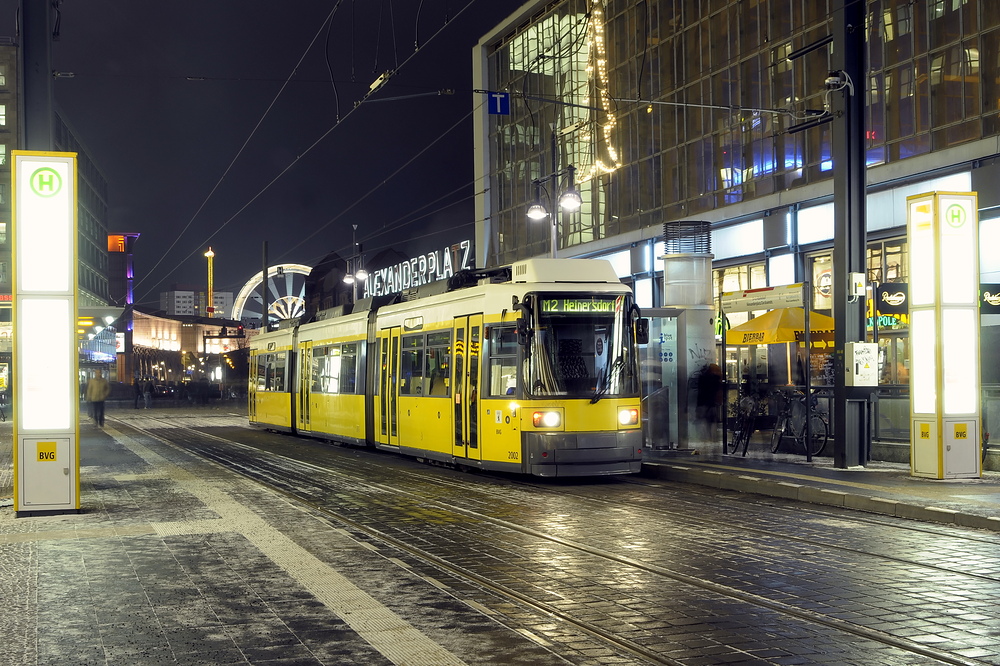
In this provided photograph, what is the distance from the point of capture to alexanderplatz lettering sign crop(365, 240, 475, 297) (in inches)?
2044

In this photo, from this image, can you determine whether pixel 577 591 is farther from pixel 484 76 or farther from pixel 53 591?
pixel 484 76

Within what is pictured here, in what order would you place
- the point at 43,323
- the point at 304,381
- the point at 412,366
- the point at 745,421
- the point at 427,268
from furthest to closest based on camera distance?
the point at 427,268 → the point at 304,381 → the point at 745,421 → the point at 412,366 → the point at 43,323

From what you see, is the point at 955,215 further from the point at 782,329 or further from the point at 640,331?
the point at 782,329

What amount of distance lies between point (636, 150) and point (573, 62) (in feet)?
18.4

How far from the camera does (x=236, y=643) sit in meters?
6.42

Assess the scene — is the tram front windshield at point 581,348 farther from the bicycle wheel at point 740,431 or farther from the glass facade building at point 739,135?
the bicycle wheel at point 740,431

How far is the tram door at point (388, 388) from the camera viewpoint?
2102cm

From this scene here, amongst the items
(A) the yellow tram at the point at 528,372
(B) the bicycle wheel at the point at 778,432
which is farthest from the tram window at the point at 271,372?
(B) the bicycle wheel at the point at 778,432

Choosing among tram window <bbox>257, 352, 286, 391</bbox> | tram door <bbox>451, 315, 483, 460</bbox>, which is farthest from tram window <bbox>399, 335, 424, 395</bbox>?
tram window <bbox>257, 352, 286, 391</bbox>

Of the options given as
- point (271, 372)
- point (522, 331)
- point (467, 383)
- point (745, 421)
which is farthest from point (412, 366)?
point (271, 372)

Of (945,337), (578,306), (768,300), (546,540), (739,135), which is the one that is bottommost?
(546,540)

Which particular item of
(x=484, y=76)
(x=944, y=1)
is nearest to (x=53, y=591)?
(x=944, y=1)

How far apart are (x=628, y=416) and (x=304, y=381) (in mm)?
14437

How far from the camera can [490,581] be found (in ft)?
27.6
